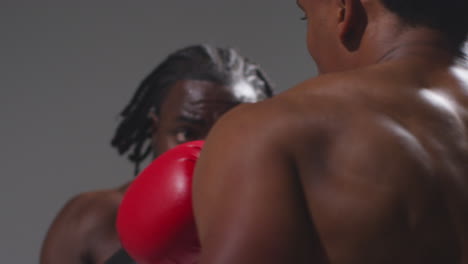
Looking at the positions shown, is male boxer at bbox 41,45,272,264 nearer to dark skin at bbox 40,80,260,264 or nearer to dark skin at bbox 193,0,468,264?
dark skin at bbox 40,80,260,264

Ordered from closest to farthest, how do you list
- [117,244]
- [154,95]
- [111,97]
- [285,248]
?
1. [285,248]
2. [117,244]
3. [154,95]
4. [111,97]

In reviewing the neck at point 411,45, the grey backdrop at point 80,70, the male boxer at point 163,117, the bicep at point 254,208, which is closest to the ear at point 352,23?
the neck at point 411,45

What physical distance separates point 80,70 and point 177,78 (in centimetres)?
99

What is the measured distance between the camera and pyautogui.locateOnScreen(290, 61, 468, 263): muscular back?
1.74 ft

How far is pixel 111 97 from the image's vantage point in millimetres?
2537

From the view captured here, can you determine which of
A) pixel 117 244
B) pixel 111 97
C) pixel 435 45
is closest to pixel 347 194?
pixel 435 45

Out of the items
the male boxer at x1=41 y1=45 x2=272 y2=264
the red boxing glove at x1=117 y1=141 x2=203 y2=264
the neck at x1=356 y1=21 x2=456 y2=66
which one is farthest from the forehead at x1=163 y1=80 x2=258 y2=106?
the neck at x1=356 y1=21 x2=456 y2=66

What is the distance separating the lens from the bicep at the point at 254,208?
0.53 meters

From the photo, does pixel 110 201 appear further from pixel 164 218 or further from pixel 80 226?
pixel 164 218

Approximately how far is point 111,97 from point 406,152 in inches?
82.3

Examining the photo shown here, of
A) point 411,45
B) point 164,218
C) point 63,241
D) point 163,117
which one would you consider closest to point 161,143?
point 163,117

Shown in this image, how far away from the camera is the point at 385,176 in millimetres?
539

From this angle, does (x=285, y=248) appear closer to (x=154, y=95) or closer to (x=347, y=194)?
(x=347, y=194)

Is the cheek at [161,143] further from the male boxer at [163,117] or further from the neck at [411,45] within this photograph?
the neck at [411,45]
